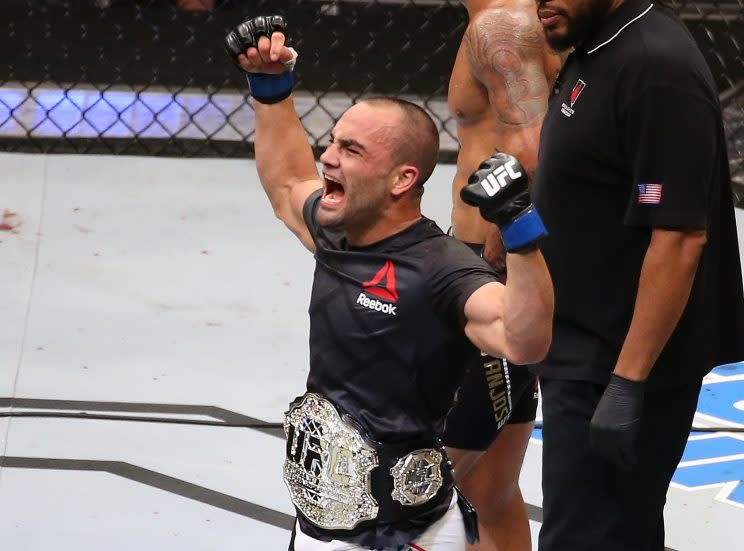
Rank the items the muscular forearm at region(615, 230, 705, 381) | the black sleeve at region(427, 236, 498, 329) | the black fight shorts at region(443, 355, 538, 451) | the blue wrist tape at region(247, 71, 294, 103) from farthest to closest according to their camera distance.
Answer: the black fight shorts at region(443, 355, 538, 451)
the blue wrist tape at region(247, 71, 294, 103)
the muscular forearm at region(615, 230, 705, 381)
the black sleeve at region(427, 236, 498, 329)

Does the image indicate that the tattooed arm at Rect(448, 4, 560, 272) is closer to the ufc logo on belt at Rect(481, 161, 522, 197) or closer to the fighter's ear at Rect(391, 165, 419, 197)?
the fighter's ear at Rect(391, 165, 419, 197)

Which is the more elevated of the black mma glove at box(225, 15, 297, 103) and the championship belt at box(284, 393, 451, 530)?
the black mma glove at box(225, 15, 297, 103)

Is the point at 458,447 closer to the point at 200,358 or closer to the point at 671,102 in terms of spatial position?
the point at 671,102

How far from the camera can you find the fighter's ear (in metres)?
2.02

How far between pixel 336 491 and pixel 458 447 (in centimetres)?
59

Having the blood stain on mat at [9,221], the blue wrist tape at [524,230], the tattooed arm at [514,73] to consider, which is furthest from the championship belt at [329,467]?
the blood stain on mat at [9,221]

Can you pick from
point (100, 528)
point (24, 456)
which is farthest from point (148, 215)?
point (100, 528)

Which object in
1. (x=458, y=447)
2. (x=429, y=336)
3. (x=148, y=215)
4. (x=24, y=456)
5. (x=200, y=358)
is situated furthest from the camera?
(x=148, y=215)

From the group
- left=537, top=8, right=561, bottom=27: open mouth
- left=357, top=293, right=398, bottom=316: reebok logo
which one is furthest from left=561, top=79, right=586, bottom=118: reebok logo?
left=357, top=293, right=398, bottom=316: reebok logo

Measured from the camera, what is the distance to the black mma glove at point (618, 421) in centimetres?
203

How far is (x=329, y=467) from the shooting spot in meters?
1.99

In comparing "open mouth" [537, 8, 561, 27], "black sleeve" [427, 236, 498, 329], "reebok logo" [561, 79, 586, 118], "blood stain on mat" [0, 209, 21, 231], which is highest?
"open mouth" [537, 8, 561, 27]

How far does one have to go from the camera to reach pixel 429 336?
1948mm

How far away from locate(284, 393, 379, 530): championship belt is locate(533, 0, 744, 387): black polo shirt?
399 millimetres
